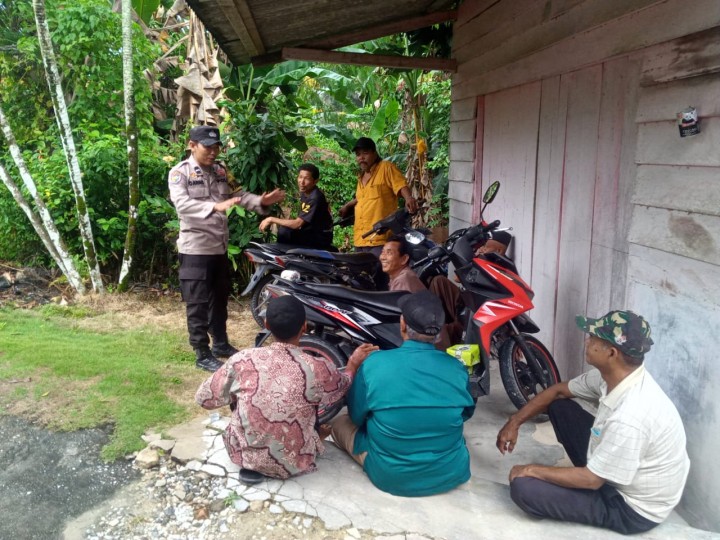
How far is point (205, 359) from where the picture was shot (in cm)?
447

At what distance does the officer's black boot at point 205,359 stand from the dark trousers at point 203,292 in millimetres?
37

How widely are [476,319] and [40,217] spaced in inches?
201

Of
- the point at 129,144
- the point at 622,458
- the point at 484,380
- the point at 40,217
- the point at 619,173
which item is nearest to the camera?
the point at 622,458

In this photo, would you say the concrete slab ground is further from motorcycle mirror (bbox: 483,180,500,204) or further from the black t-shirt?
the black t-shirt

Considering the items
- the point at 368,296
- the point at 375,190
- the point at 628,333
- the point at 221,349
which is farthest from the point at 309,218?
the point at 628,333

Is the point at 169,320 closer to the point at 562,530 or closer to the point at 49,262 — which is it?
the point at 49,262

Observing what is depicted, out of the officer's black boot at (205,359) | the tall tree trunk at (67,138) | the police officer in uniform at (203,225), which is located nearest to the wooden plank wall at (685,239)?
the police officer in uniform at (203,225)

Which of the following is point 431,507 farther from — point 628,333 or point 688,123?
point 688,123

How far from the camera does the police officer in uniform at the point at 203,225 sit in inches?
164

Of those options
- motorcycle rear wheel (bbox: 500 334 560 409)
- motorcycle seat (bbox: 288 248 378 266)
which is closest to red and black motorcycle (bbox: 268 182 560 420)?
motorcycle rear wheel (bbox: 500 334 560 409)

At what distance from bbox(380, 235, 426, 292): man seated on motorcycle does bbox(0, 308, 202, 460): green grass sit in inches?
62.3

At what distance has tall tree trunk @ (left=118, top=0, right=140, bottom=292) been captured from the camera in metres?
5.59

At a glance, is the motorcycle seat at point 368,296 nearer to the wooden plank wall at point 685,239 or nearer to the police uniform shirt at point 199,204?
the police uniform shirt at point 199,204

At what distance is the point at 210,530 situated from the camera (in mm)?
2496
